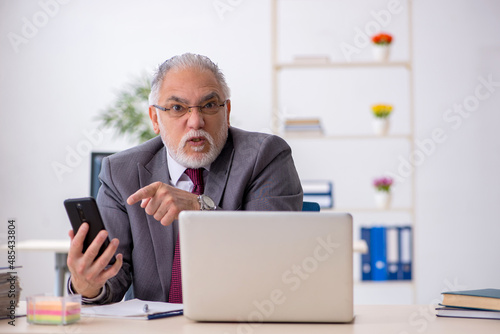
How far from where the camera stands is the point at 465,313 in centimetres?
125

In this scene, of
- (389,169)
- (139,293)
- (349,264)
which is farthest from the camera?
(389,169)

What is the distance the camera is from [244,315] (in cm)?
114

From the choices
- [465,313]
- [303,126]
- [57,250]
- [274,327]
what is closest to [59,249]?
[57,250]

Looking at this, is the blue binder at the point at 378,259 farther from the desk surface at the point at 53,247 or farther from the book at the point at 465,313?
the book at the point at 465,313

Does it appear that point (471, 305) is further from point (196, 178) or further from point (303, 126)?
point (303, 126)

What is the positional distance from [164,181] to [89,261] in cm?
56

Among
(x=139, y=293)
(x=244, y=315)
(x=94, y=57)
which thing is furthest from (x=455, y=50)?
(x=244, y=315)

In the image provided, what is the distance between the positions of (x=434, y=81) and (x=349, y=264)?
3.30 m

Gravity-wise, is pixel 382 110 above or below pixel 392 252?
above

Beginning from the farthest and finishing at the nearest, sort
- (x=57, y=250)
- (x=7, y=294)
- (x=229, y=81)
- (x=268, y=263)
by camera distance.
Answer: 1. (x=229, y=81)
2. (x=57, y=250)
3. (x=7, y=294)
4. (x=268, y=263)

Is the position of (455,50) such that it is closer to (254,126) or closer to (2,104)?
(254,126)

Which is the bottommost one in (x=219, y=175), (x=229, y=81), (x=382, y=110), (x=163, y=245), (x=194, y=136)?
(x=163, y=245)

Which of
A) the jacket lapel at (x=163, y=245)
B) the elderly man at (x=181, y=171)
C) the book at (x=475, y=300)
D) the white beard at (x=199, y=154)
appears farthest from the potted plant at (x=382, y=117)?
the book at (x=475, y=300)

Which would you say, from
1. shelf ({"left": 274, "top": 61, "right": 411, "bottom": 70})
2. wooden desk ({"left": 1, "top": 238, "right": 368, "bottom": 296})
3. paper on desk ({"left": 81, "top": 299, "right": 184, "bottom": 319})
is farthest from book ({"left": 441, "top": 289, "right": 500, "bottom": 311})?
shelf ({"left": 274, "top": 61, "right": 411, "bottom": 70})
